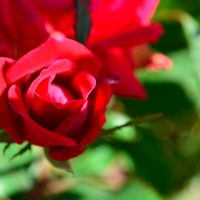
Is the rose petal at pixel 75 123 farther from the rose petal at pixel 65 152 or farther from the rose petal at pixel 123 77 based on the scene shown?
the rose petal at pixel 123 77

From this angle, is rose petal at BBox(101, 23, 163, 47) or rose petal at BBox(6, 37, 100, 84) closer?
rose petal at BBox(6, 37, 100, 84)

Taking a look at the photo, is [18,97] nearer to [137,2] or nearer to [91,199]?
[137,2]

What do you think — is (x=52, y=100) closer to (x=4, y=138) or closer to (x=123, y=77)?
(x=4, y=138)

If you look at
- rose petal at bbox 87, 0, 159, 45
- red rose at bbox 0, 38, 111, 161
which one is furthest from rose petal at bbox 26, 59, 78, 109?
rose petal at bbox 87, 0, 159, 45

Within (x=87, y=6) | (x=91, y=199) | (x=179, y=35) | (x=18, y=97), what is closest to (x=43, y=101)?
(x=18, y=97)

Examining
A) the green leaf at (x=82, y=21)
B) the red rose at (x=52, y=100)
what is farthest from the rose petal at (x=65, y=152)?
the green leaf at (x=82, y=21)

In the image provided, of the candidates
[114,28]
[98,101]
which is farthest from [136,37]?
[98,101]

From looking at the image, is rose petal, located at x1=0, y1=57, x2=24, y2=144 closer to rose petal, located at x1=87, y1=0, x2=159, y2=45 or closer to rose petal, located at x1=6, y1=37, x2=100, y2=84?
rose petal, located at x1=6, y1=37, x2=100, y2=84
